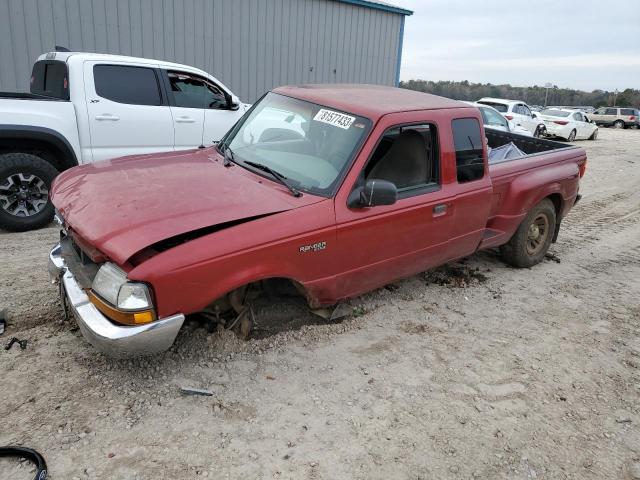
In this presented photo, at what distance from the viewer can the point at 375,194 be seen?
3303mm

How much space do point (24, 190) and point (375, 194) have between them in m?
4.23

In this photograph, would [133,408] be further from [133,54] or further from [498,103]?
[498,103]

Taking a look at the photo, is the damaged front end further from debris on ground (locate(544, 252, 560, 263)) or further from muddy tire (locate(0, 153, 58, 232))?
debris on ground (locate(544, 252, 560, 263))

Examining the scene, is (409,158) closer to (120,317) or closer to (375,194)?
(375,194)

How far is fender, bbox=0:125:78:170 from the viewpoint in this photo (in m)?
5.34

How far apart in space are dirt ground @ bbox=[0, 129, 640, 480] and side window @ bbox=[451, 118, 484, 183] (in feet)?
3.86

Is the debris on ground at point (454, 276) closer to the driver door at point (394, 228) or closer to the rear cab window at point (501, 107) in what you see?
the driver door at point (394, 228)

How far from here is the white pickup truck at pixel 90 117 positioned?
17.9 feet

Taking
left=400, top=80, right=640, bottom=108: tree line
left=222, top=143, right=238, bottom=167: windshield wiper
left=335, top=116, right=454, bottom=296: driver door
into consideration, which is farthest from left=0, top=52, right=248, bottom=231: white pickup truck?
left=400, top=80, right=640, bottom=108: tree line

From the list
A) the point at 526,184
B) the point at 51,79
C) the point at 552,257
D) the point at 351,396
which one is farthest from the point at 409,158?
the point at 51,79

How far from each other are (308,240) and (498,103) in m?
17.3

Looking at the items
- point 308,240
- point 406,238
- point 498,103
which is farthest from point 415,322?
point 498,103

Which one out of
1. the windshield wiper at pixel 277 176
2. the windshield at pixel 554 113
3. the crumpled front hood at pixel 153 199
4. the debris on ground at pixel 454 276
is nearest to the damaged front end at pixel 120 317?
the crumpled front hood at pixel 153 199

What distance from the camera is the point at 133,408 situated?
289 centimetres
